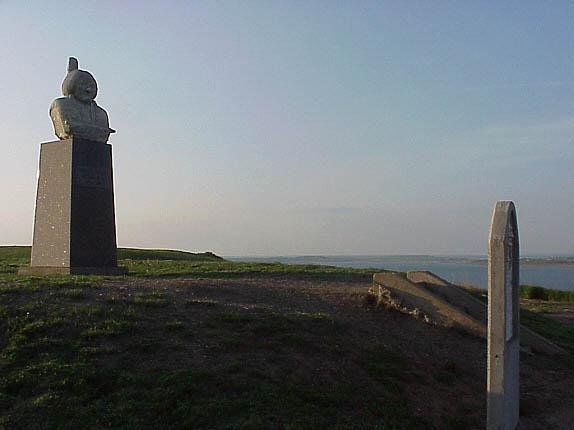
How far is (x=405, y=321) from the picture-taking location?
1077cm

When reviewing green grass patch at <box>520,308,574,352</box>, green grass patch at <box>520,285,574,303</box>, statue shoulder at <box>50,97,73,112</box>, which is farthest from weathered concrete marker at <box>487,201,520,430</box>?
green grass patch at <box>520,285,574,303</box>

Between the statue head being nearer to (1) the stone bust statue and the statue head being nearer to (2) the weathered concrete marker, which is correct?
(1) the stone bust statue

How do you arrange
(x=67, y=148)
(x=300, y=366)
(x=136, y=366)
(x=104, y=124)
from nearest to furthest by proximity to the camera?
(x=136, y=366) < (x=300, y=366) < (x=67, y=148) < (x=104, y=124)

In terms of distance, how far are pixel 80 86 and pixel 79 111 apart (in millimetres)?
606

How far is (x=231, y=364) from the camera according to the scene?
7422 millimetres

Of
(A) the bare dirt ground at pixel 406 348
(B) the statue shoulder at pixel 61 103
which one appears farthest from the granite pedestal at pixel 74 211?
(A) the bare dirt ground at pixel 406 348

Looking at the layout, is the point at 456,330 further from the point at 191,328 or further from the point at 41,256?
the point at 41,256

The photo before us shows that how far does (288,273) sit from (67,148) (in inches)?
216

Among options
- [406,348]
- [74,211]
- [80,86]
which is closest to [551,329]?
[406,348]

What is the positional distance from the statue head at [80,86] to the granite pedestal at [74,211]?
3.86 feet

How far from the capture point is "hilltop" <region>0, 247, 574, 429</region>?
→ 6.46 metres

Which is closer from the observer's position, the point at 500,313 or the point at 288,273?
the point at 500,313

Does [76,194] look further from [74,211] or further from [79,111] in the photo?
[79,111]

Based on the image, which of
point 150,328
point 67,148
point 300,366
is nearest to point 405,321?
point 300,366
